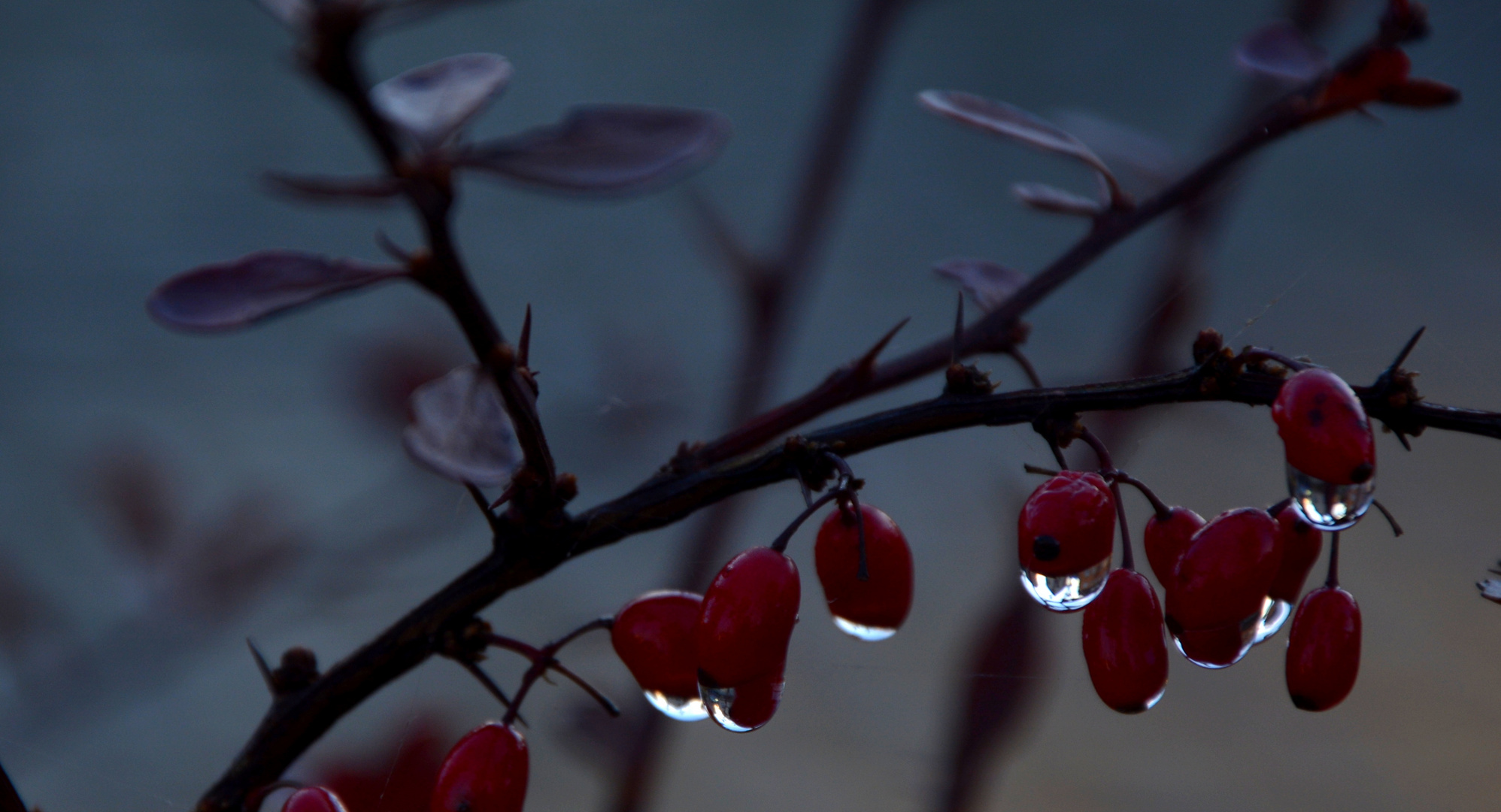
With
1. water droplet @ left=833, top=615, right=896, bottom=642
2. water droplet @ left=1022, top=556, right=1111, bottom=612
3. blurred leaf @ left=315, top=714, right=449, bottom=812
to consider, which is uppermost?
water droplet @ left=1022, top=556, right=1111, bottom=612

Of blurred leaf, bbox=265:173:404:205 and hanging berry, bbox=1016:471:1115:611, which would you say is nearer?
blurred leaf, bbox=265:173:404:205

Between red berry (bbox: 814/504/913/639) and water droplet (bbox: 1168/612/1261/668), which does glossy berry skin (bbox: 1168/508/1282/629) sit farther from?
red berry (bbox: 814/504/913/639)

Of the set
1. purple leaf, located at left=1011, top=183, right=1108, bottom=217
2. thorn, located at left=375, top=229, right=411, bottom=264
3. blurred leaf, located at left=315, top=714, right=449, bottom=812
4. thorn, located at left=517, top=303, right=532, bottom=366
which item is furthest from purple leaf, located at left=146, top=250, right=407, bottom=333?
blurred leaf, located at left=315, top=714, right=449, bottom=812

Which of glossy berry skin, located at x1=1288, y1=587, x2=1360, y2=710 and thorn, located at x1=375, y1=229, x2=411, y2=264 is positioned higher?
thorn, located at x1=375, y1=229, x2=411, y2=264

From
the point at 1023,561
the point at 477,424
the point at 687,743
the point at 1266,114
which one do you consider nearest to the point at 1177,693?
the point at 687,743

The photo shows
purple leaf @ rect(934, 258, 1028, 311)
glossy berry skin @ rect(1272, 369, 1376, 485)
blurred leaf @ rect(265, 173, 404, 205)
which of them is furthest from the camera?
purple leaf @ rect(934, 258, 1028, 311)

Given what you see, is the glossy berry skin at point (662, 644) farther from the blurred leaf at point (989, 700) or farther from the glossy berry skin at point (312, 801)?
the blurred leaf at point (989, 700)

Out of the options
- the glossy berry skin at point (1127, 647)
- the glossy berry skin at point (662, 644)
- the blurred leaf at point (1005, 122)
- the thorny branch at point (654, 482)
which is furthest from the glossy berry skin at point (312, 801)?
the blurred leaf at point (1005, 122)
